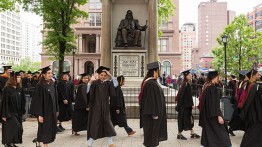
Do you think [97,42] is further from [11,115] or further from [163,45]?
[11,115]

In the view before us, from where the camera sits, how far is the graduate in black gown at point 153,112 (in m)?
7.47

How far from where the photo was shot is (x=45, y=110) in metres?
7.95

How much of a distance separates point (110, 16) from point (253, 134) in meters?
11.1

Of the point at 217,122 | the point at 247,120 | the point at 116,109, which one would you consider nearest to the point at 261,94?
the point at 247,120

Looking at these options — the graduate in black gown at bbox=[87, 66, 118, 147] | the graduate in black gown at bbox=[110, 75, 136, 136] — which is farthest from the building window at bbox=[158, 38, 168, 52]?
the graduate in black gown at bbox=[87, 66, 118, 147]

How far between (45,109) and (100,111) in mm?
1311

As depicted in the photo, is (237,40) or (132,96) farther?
(237,40)

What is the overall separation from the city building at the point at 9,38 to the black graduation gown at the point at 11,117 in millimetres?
159156

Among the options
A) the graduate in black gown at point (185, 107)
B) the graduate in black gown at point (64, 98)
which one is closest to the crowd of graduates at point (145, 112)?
the graduate in black gown at point (185, 107)

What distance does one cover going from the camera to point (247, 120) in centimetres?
812

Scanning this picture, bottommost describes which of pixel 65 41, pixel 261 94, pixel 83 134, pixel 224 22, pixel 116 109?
pixel 83 134

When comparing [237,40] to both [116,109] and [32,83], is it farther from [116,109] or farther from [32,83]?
[116,109]

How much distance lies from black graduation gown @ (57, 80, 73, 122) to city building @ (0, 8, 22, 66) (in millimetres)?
156833

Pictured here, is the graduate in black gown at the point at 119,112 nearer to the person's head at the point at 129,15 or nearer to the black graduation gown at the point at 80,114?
the black graduation gown at the point at 80,114
